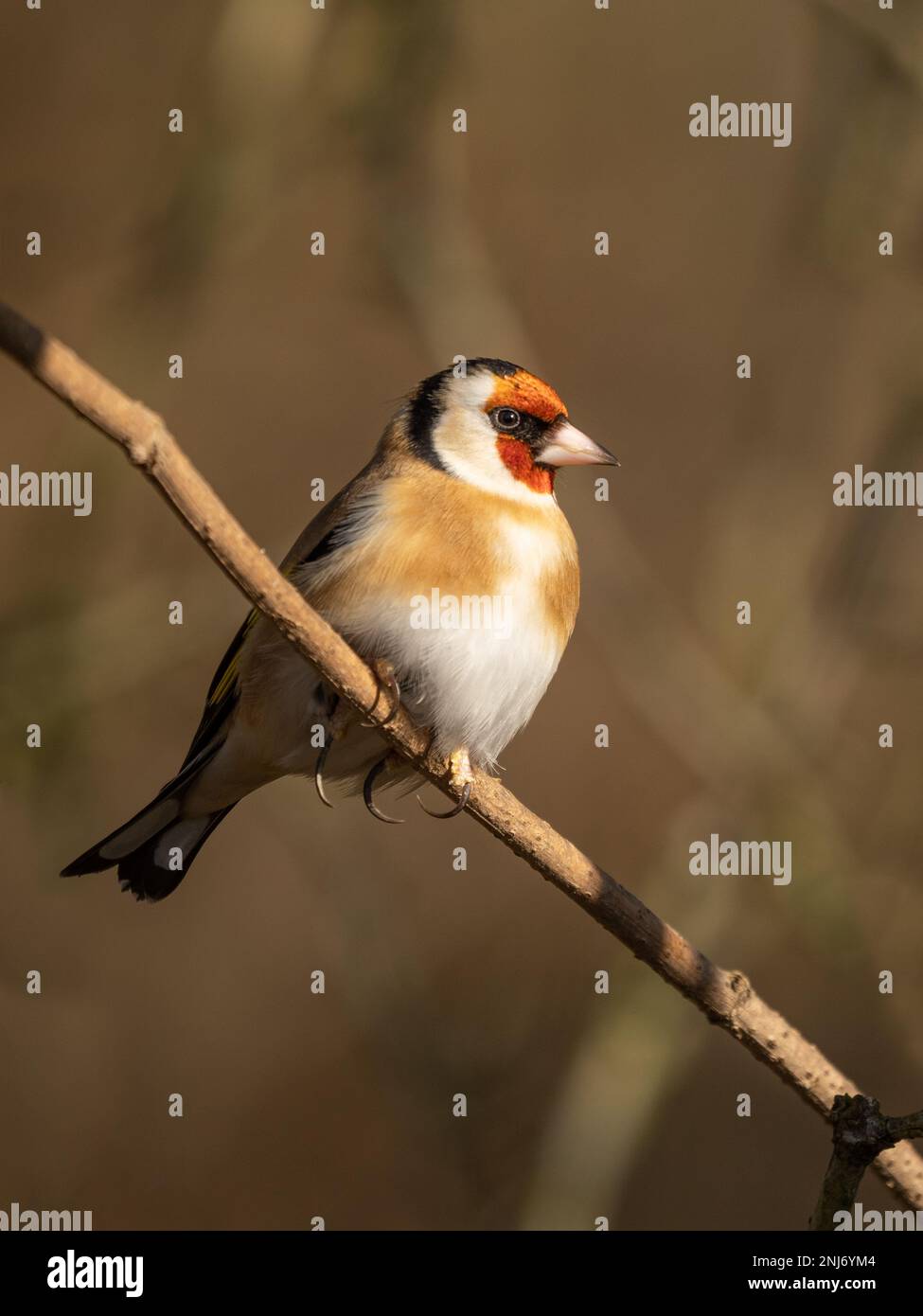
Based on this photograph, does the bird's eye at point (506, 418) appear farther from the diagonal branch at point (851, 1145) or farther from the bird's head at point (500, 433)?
the diagonal branch at point (851, 1145)

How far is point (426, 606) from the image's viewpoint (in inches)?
128

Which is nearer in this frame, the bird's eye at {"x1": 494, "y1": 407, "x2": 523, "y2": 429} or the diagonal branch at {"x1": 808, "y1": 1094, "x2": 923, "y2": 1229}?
the diagonal branch at {"x1": 808, "y1": 1094, "x2": 923, "y2": 1229}

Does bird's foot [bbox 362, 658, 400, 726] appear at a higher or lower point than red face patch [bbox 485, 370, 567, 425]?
lower

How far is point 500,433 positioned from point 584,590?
5.08 feet

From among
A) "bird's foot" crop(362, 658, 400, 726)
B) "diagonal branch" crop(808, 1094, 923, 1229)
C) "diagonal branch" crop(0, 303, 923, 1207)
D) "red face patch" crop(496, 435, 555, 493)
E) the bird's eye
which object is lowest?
"diagonal branch" crop(808, 1094, 923, 1229)

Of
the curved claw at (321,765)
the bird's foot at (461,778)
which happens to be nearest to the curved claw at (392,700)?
the bird's foot at (461,778)

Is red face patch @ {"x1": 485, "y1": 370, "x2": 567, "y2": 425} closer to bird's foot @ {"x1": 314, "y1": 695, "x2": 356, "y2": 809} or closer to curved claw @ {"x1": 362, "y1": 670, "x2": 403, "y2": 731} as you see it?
bird's foot @ {"x1": 314, "y1": 695, "x2": 356, "y2": 809}

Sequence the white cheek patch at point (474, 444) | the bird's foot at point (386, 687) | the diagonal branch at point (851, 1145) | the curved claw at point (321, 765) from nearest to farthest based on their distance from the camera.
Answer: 1. the diagonal branch at point (851, 1145)
2. the bird's foot at point (386, 687)
3. the curved claw at point (321, 765)
4. the white cheek patch at point (474, 444)

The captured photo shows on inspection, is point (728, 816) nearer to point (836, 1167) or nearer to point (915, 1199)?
point (915, 1199)

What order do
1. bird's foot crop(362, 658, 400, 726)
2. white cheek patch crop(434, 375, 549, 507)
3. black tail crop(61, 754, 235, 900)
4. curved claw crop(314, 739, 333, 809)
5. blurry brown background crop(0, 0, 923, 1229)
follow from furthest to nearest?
1. blurry brown background crop(0, 0, 923, 1229)
2. black tail crop(61, 754, 235, 900)
3. white cheek patch crop(434, 375, 549, 507)
4. curved claw crop(314, 739, 333, 809)
5. bird's foot crop(362, 658, 400, 726)

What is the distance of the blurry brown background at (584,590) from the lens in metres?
4.69

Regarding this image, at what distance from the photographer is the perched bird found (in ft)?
10.7

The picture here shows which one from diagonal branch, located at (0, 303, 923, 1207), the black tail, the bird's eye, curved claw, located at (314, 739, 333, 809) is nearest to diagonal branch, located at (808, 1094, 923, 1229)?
diagonal branch, located at (0, 303, 923, 1207)

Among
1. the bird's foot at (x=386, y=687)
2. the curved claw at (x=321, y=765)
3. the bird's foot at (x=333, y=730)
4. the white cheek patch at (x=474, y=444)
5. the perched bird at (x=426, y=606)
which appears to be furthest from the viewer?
the white cheek patch at (x=474, y=444)
